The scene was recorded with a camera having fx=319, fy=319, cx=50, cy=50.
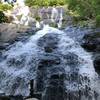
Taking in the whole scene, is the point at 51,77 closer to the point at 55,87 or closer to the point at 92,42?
the point at 55,87

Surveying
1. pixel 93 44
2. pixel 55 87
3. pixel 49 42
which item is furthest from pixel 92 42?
pixel 55 87

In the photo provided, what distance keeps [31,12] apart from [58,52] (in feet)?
46.9

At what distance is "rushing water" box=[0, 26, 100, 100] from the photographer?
11.9 meters

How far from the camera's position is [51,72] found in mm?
12484

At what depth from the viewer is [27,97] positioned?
1173cm

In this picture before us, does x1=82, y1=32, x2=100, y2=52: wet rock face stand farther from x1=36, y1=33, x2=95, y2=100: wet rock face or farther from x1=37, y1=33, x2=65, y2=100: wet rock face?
x1=37, y1=33, x2=65, y2=100: wet rock face

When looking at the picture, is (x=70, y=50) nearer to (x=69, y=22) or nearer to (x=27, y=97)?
(x=27, y=97)

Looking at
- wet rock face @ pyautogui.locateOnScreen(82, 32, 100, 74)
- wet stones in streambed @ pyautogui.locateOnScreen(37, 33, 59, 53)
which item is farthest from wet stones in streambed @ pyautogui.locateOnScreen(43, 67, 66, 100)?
wet stones in streambed @ pyautogui.locateOnScreen(37, 33, 59, 53)

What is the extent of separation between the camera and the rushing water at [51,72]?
11.9 m

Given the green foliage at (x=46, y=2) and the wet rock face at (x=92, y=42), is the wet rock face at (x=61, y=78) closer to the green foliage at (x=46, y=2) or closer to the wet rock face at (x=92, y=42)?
the wet rock face at (x=92, y=42)

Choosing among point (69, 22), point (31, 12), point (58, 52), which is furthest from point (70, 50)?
point (31, 12)

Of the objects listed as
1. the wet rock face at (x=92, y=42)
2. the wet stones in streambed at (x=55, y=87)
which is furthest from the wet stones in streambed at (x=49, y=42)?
the wet stones in streambed at (x=55, y=87)

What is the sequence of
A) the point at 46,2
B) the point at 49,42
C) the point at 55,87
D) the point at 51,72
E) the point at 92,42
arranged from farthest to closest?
the point at 46,2
the point at 49,42
the point at 92,42
the point at 51,72
the point at 55,87

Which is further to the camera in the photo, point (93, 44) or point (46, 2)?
point (46, 2)
